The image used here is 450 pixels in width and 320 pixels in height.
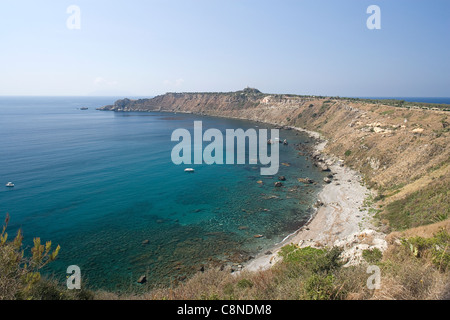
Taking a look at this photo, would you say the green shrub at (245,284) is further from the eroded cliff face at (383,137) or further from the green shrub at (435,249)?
the eroded cliff face at (383,137)

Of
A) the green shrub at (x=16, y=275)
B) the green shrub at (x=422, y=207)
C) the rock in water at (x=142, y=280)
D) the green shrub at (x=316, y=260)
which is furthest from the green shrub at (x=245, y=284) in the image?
the green shrub at (x=422, y=207)

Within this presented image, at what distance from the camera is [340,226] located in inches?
1201

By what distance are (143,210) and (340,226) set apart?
27.6 meters

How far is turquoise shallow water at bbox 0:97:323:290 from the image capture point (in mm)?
25800

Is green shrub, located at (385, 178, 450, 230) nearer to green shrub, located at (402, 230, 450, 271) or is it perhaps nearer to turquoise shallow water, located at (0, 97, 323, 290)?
turquoise shallow water, located at (0, 97, 323, 290)

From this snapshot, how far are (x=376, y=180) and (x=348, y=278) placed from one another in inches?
1431

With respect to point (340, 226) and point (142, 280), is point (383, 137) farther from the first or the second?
point (142, 280)

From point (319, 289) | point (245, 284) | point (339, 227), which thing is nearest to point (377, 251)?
point (319, 289)

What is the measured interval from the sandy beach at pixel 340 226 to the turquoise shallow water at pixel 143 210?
190 centimetres

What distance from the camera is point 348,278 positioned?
488 inches

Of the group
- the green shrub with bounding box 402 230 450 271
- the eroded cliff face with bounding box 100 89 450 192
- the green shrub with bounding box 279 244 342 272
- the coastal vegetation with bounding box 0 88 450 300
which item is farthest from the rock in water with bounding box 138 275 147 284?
the eroded cliff face with bounding box 100 89 450 192

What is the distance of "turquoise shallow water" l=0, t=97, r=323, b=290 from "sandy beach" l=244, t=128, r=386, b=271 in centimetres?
190
